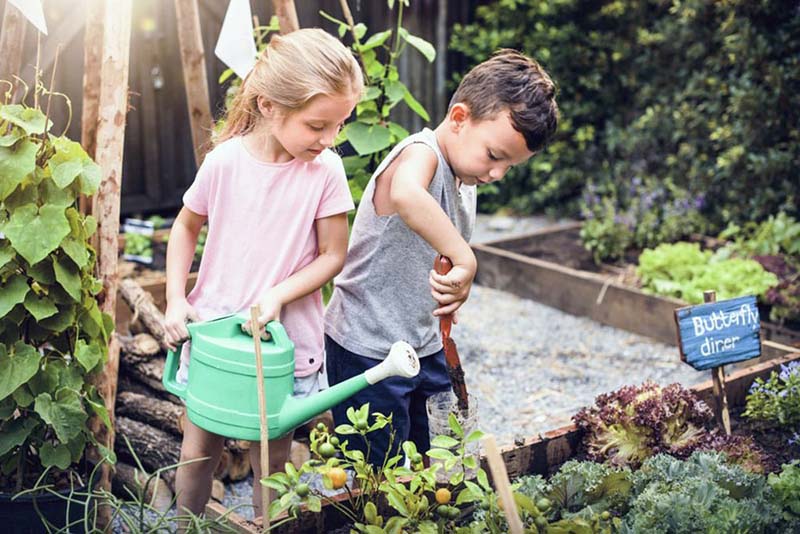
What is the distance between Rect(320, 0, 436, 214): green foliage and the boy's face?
878 mm

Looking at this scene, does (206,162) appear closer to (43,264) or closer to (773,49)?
(43,264)

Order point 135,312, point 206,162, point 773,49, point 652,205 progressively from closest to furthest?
1. point 206,162
2. point 135,312
3. point 773,49
4. point 652,205

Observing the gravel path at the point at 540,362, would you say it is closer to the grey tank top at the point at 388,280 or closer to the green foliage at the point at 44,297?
the grey tank top at the point at 388,280

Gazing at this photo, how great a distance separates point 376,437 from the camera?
7.36 ft

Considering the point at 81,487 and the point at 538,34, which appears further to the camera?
the point at 538,34

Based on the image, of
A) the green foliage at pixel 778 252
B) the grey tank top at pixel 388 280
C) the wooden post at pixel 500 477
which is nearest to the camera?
the wooden post at pixel 500 477

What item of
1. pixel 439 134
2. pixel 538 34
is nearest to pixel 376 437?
pixel 439 134

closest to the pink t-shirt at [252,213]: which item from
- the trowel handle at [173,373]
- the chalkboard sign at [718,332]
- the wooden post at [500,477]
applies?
the trowel handle at [173,373]

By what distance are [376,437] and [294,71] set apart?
93 centimetres

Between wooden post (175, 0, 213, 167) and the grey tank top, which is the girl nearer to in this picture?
the grey tank top

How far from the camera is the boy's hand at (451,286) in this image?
6.21ft

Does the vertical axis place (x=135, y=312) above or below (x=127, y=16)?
below

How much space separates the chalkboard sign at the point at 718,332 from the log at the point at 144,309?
1.82 meters

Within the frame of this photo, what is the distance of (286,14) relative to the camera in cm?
290
